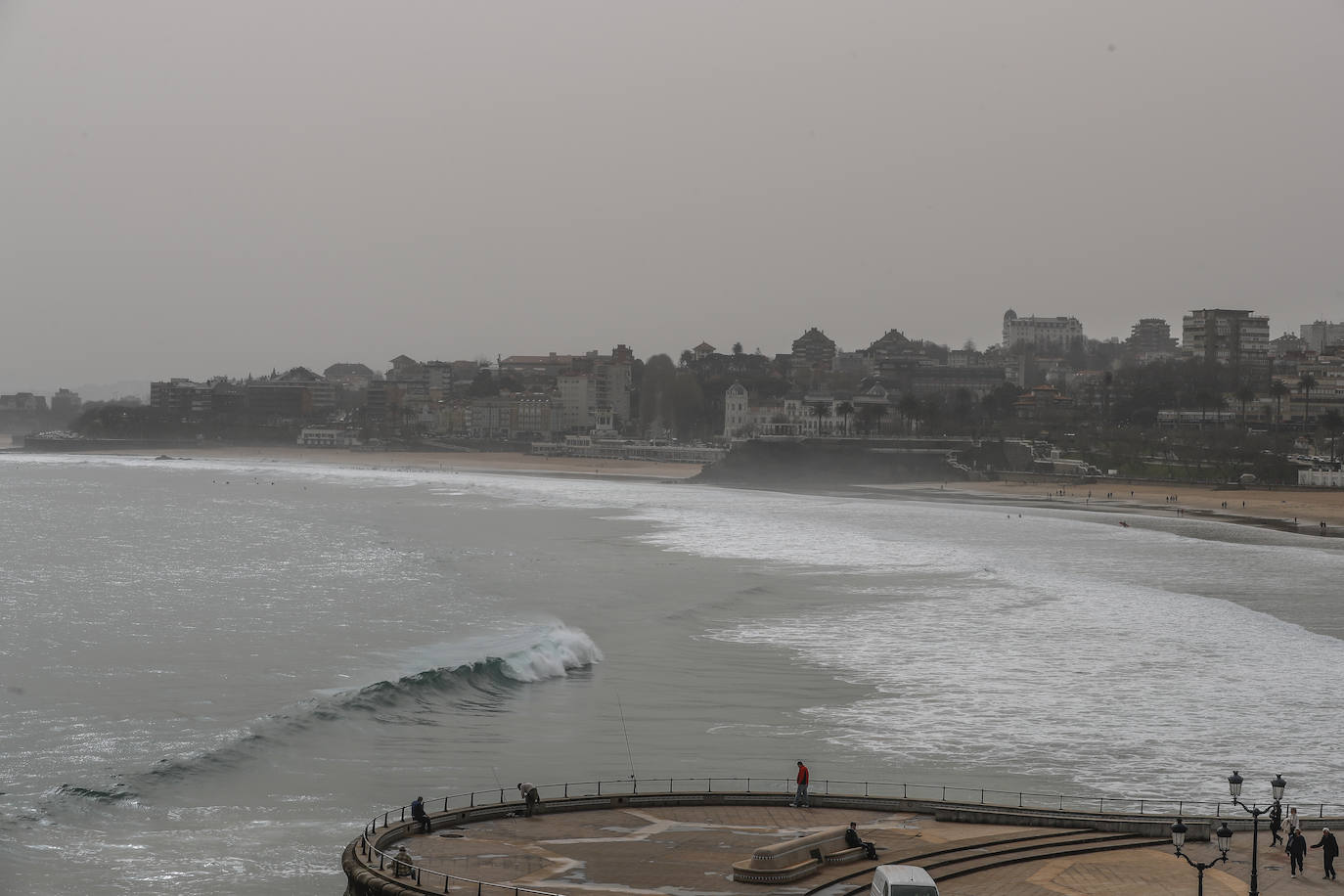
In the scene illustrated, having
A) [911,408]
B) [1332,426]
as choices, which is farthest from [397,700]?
[911,408]

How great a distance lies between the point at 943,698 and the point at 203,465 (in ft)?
466

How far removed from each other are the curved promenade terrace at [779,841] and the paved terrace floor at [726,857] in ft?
0.09

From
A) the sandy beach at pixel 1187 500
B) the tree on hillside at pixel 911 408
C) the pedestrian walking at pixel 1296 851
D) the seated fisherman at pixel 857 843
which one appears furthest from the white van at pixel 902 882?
the tree on hillside at pixel 911 408

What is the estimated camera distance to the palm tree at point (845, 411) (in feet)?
527

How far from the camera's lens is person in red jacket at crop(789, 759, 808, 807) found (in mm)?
17172

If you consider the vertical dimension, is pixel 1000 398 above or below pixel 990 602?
above

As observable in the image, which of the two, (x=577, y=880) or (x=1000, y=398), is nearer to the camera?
(x=577, y=880)

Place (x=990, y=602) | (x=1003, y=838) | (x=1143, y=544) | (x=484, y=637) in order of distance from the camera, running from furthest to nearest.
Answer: (x=1143, y=544) < (x=990, y=602) < (x=484, y=637) < (x=1003, y=838)

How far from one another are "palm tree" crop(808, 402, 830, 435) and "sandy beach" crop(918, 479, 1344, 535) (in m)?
58.0

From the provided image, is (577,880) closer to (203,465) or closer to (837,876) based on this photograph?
(837,876)

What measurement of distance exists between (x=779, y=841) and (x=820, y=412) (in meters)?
147

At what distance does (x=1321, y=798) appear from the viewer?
1947cm

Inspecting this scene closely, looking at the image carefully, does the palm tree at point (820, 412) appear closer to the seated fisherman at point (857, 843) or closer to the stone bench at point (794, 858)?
the seated fisherman at point (857, 843)

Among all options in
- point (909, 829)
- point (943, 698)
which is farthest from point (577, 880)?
point (943, 698)
